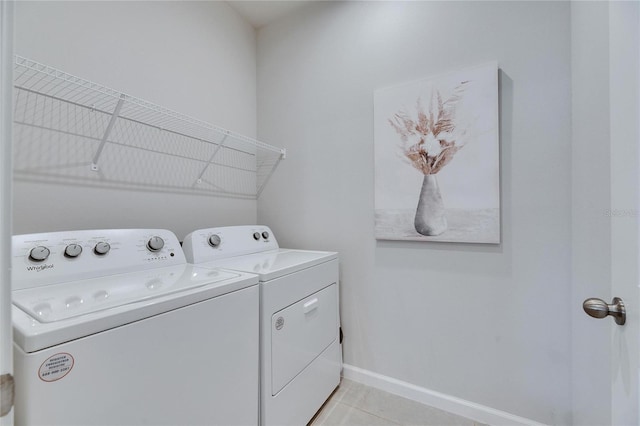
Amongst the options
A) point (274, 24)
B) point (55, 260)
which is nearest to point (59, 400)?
point (55, 260)

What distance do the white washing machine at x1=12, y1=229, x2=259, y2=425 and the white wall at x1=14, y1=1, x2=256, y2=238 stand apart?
0.26 meters

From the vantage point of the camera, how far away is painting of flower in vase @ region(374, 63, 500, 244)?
55.5 inches

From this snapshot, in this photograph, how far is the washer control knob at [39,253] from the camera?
3.05 ft

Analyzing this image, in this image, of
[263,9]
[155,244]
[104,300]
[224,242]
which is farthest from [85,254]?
[263,9]

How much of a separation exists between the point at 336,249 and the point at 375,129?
32.7 inches

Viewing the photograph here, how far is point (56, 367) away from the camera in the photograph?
0.61 metres

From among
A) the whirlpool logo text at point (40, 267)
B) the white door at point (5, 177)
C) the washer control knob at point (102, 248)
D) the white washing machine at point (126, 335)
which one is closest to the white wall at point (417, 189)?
the white washing machine at point (126, 335)

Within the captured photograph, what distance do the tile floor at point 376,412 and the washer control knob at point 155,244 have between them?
1.21 m

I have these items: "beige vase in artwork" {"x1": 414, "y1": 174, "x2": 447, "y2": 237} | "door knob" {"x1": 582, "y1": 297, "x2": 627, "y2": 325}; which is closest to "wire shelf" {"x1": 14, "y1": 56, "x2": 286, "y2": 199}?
"beige vase in artwork" {"x1": 414, "y1": 174, "x2": 447, "y2": 237}

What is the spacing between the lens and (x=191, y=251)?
55.9 inches

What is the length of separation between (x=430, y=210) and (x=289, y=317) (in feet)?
3.17

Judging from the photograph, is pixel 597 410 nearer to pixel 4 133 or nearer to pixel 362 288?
pixel 362 288

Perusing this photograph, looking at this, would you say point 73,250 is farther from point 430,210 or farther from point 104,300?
point 430,210

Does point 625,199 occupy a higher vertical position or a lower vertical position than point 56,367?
higher
